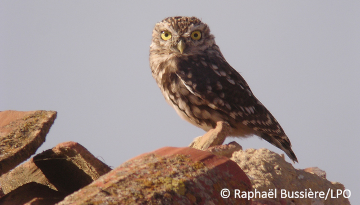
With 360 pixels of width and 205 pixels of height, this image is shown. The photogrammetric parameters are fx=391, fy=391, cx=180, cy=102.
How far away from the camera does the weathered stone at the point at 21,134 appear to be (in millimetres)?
2223

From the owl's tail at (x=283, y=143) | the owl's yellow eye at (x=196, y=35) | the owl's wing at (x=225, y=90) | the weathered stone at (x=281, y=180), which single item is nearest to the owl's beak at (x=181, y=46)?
the owl's wing at (x=225, y=90)

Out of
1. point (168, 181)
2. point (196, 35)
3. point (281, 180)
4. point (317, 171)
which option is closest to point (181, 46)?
point (196, 35)

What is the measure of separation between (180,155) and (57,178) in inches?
40.3

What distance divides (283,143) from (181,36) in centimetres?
203

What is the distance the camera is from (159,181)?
1852 mm

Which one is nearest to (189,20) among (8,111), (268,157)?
(268,157)

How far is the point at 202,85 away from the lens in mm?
4871

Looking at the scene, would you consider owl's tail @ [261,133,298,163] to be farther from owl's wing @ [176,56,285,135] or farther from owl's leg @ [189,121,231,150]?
owl's leg @ [189,121,231,150]

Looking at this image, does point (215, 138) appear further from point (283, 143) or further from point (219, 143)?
point (283, 143)

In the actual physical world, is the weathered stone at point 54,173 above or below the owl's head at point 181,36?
below

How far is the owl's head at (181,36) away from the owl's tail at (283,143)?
1.54 meters

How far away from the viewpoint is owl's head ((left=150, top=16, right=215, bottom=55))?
17.6ft

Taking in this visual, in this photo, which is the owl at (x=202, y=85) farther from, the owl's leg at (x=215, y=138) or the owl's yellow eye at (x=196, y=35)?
the owl's leg at (x=215, y=138)

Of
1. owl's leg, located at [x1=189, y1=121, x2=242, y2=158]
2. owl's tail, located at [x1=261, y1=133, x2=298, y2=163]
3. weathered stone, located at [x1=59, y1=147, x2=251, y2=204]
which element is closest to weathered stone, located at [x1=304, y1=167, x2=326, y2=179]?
owl's leg, located at [x1=189, y1=121, x2=242, y2=158]
